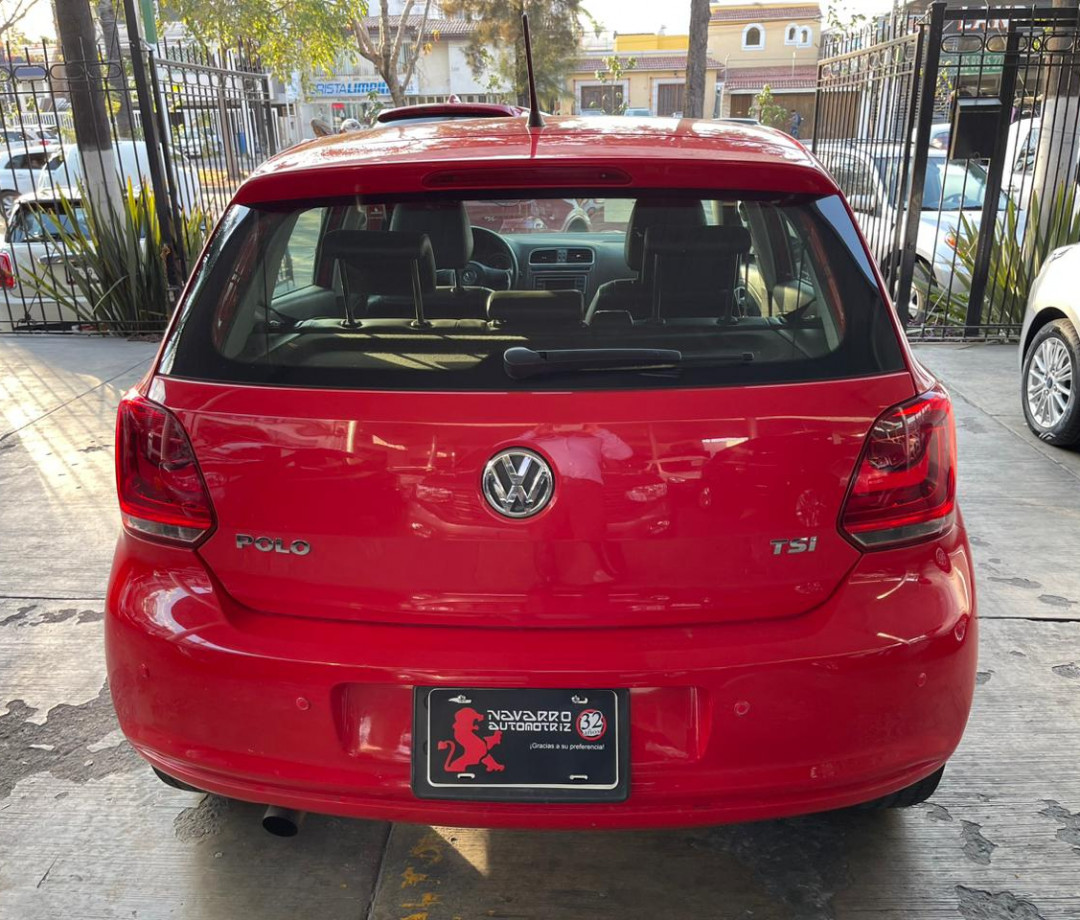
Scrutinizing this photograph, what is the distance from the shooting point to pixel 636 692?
179 centimetres

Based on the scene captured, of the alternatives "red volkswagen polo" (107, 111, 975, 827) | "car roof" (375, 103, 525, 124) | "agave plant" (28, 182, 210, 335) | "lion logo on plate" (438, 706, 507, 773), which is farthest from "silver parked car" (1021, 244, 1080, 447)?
"agave plant" (28, 182, 210, 335)

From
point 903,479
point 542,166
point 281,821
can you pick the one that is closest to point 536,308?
point 542,166

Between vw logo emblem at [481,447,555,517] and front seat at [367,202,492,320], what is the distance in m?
0.36

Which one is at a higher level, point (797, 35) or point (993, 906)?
point (797, 35)

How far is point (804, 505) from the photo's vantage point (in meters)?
1.81

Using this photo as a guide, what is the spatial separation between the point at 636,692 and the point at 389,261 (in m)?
1.03

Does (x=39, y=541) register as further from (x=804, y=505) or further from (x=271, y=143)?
(x=271, y=143)

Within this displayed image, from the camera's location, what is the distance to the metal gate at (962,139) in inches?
291

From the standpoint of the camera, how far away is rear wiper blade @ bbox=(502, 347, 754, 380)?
181 cm

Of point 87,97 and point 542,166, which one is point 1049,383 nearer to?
point 542,166

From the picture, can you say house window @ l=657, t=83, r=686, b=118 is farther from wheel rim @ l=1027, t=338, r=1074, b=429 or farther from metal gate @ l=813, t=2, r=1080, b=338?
wheel rim @ l=1027, t=338, r=1074, b=429

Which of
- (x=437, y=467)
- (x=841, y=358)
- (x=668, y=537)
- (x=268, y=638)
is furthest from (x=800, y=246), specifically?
(x=268, y=638)

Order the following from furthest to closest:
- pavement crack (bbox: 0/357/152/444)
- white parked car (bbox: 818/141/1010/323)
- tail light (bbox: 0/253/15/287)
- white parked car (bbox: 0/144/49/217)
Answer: white parked car (bbox: 0/144/49/217) < tail light (bbox: 0/253/15/287) < white parked car (bbox: 818/141/1010/323) < pavement crack (bbox: 0/357/152/444)

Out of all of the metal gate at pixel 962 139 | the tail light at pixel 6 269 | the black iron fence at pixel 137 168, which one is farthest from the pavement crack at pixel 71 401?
the metal gate at pixel 962 139
